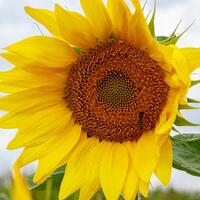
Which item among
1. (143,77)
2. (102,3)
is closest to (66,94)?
(143,77)

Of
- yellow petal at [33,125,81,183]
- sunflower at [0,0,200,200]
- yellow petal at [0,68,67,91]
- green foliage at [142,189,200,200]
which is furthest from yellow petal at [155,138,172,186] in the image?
green foliage at [142,189,200,200]

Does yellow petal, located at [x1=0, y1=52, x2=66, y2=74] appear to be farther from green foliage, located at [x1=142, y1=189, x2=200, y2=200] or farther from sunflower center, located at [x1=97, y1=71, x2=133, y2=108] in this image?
green foliage, located at [x1=142, y1=189, x2=200, y2=200]

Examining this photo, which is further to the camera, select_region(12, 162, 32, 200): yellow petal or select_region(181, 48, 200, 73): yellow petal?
select_region(181, 48, 200, 73): yellow petal

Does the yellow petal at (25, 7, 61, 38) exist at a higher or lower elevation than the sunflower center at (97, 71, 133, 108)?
higher

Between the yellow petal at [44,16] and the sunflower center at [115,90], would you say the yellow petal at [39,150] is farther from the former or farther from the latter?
the yellow petal at [44,16]

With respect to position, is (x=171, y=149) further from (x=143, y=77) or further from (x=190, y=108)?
(x=143, y=77)

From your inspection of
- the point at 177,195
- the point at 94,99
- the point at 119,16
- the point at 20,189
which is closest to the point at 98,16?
the point at 119,16

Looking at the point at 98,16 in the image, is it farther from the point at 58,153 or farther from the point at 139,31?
the point at 58,153
